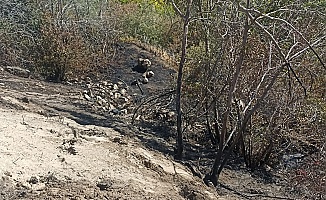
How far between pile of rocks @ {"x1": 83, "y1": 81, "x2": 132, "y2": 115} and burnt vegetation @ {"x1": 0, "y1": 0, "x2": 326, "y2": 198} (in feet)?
1.34

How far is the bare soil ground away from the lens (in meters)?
5.38

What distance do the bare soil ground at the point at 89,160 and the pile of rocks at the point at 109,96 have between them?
0.88 feet

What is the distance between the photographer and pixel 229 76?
7.78 meters

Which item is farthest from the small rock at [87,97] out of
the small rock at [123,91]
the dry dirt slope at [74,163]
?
the dry dirt slope at [74,163]

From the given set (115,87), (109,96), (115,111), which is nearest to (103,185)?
(115,111)

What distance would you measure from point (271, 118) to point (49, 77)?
5669 mm

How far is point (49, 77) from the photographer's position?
39.1ft

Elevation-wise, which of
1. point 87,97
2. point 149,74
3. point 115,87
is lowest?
point 115,87

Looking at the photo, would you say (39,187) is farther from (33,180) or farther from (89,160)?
(89,160)

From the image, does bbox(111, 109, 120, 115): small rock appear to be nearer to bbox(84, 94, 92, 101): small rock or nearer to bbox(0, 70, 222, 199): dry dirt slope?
bbox(84, 94, 92, 101): small rock

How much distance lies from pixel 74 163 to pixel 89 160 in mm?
245

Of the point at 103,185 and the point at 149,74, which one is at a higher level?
the point at 103,185

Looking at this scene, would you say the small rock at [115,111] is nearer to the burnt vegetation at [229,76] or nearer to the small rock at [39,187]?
the burnt vegetation at [229,76]

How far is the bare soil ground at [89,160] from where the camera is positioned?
5.38m
